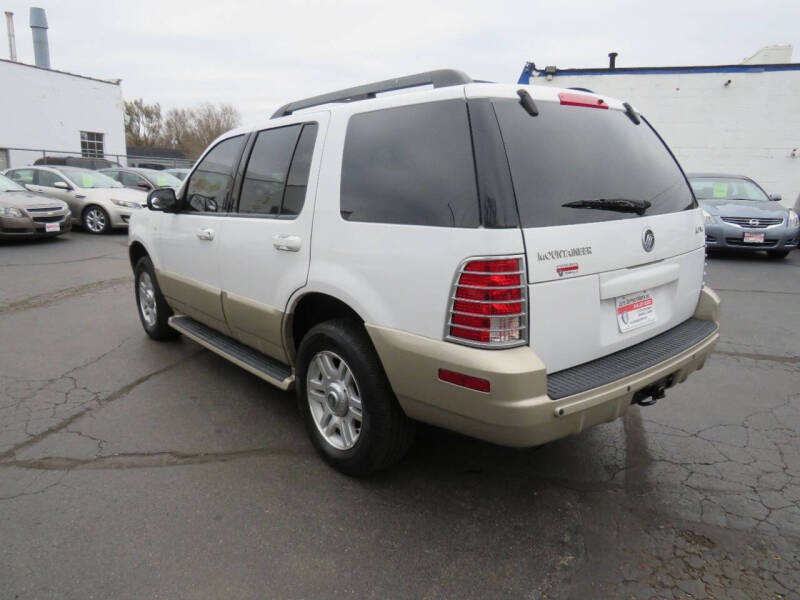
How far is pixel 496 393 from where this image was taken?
2182 mm

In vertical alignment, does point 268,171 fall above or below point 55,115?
below

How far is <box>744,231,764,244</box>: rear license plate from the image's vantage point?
31.2ft

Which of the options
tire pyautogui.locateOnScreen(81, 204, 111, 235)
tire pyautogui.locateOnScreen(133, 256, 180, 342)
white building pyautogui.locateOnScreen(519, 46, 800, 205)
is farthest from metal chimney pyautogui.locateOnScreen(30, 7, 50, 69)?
tire pyautogui.locateOnScreen(133, 256, 180, 342)

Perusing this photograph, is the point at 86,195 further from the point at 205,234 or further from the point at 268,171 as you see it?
the point at 268,171

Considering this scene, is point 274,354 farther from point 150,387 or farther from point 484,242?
point 484,242

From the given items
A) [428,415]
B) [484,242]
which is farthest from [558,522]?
[484,242]

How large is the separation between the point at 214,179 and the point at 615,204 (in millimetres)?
2789

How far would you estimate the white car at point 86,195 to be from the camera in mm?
12984

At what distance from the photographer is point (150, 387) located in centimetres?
421

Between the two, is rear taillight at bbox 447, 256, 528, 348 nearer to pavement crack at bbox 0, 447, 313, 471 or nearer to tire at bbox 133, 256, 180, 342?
pavement crack at bbox 0, 447, 313, 471

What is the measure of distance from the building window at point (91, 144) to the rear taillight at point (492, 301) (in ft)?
98.1

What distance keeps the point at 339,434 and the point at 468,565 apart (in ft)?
3.33

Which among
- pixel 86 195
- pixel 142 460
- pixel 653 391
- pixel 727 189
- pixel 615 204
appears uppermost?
pixel 727 189


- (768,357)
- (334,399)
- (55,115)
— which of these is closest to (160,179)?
(55,115)
